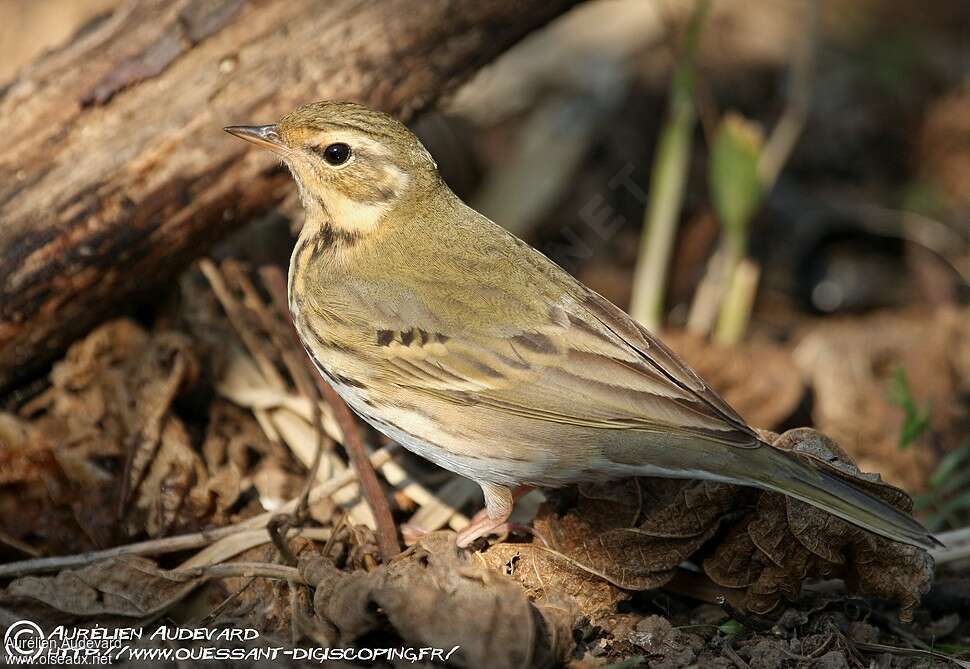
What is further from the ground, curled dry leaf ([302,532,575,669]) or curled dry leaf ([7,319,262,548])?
Result: curled dry leaf ([7,319,262,548])

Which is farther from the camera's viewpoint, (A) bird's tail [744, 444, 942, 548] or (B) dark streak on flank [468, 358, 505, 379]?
(B) dark streak on flank [468, 358, 505, 379]

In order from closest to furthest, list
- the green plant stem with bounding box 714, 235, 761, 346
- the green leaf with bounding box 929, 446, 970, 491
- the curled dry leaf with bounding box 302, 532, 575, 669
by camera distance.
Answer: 1. the curled dry leaf with bounding box 302, 532, 575, 669
2. the green leaf with bounding box 929, 446, 970, 491
3. the green plant stem with bounding box 714, 235, 761, 346

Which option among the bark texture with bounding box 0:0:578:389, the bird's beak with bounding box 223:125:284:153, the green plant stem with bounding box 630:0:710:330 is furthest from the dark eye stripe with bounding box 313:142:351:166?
the green plant stem with bounding box 630:0:710:330

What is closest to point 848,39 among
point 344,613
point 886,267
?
point 886,267

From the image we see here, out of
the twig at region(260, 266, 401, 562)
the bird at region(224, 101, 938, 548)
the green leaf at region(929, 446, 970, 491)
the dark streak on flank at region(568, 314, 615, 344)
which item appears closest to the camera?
the bird at region(224, 101, 938, 548)

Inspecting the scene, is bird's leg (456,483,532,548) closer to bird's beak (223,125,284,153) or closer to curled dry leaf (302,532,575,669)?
curled dry leaf (302,532,575,669)

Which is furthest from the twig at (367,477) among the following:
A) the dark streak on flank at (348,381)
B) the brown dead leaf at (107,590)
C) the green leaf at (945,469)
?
the green leaf at (945,469)

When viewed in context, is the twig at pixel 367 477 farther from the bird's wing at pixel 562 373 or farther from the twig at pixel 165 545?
the bird's wing at pixel 562 373
